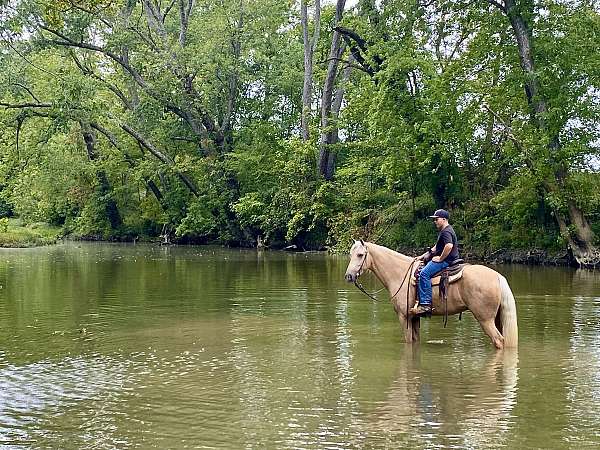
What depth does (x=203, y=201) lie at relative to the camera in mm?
47969

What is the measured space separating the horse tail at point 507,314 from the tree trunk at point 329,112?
2757cm

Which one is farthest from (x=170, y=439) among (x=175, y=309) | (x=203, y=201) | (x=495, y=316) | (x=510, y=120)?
(x=203, y=201)

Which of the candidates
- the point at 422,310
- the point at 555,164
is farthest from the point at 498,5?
the point at 422,310

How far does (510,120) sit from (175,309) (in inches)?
734

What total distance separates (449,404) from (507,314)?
327 centimetres

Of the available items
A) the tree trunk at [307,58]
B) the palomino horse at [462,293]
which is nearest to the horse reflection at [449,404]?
the palomino horse at [462,293]

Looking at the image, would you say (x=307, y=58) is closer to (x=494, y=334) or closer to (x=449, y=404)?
(x=494, y=334)

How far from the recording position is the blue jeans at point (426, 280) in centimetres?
1208

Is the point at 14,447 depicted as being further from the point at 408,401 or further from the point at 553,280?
the point at 553,280

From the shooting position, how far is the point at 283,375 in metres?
10.2

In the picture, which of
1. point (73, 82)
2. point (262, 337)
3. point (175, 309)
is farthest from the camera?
point (73, 82)

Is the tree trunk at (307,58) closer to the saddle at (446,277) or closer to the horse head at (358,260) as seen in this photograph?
the horse head at (358,260)

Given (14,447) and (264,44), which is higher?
(264,44)

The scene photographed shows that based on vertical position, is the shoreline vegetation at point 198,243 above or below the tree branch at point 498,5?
below
